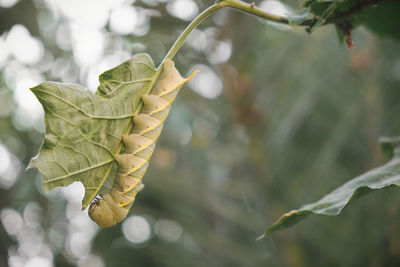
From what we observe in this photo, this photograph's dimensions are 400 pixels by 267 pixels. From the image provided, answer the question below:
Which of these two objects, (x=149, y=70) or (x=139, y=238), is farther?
(x=139, y=238)

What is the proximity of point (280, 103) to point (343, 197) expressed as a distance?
1384 millimetres

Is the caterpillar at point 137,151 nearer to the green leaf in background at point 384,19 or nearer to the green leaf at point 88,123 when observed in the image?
the green leaf at point 88,123

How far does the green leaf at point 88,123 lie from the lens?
1.33 ft

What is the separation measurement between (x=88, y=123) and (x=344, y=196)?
0.32 metres

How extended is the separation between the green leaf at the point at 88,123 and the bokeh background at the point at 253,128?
1027mm

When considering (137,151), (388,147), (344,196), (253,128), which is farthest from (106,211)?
(253,128)

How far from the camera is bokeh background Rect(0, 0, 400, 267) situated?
1.56 m

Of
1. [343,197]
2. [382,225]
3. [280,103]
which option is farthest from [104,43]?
[343,197]

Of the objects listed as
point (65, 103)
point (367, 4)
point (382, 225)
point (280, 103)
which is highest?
point (367, 4)

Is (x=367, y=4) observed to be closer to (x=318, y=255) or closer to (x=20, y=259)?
(x=318, y=255)

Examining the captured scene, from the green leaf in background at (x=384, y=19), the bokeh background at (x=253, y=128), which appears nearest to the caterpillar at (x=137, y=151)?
the green leaf in background at (x=384, y=19)

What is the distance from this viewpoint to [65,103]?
41 centimetres

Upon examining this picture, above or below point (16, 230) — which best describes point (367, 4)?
above

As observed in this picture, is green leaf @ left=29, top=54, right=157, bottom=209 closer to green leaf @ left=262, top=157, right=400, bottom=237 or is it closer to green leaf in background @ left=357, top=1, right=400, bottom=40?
green leaf @ left=262, top=157, right=400, bottom=237
